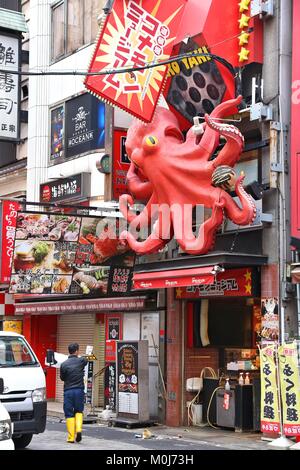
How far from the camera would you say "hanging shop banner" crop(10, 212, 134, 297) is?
711 inches

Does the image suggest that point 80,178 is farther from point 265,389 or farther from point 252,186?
point 265,389

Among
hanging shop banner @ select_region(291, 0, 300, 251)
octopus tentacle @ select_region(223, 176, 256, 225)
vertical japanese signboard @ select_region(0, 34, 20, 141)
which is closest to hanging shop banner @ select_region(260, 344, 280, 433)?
hanging shop banner @ select_region(291, 0, 300, 251)

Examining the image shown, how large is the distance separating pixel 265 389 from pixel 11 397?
15.1 ft

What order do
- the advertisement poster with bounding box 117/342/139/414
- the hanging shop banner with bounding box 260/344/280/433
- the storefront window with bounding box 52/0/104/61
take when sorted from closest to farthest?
the hanging shop banner with bounding box 260/344/280/433, the advertisement poster with bounding box 117/342/139/414, the storefront window with bounding box 52/0/104/61

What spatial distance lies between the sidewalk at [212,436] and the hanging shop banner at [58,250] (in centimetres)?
352

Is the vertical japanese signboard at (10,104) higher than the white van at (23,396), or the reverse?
the vertical japanese signboard at (10,104)

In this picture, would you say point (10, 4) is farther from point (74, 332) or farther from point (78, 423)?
point (78, 423)

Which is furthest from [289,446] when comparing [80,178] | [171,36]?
[80,178]

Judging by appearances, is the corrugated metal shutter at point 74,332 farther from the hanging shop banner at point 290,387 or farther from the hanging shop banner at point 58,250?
the hanging shop banner at point 290,387

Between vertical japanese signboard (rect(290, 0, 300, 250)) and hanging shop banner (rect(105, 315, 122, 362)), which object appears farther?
hanging shop banner (rect(105, 315, 122, 362))

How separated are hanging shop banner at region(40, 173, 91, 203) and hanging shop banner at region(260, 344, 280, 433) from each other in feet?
30.5

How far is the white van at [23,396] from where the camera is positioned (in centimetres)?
1309

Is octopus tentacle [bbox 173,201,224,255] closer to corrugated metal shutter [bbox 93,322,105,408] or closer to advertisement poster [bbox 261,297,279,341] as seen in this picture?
advertisement poster [bbox 261,297,279,341]

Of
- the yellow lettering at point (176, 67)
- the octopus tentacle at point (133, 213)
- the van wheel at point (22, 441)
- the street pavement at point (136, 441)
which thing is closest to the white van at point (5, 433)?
the van wheel at point (22, 441)
